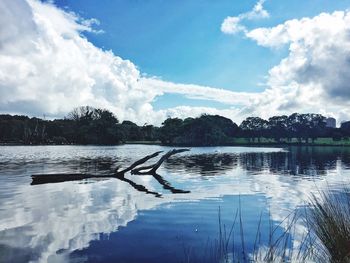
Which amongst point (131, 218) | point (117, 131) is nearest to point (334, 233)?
point (131, 218)

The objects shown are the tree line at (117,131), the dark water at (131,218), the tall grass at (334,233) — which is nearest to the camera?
the tall grass at (334,233)

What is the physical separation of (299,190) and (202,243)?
14.8 meters

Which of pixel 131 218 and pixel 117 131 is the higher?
pixel 117 131

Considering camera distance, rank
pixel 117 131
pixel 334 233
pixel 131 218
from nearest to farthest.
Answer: pixel 334 233
pixel 131 218
pixel 117 131

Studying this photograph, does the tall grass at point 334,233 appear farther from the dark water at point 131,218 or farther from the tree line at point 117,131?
the tree line at point 117,131

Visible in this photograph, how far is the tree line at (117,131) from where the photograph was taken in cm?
15975

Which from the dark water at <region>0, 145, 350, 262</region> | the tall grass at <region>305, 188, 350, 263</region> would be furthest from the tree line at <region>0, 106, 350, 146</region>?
the tall grass at <region>305, 188, 350, 263</region>

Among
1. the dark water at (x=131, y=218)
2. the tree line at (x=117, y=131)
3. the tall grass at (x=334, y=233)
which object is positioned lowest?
the dark water at (x=131, y=218)

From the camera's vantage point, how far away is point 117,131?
16350 cm

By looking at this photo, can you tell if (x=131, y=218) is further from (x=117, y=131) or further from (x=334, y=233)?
(x=117, y=131)

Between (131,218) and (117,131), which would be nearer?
(131,218)

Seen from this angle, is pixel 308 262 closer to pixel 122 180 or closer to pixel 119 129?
pixel 122 180

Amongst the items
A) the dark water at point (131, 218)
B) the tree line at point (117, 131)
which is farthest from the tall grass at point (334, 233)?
the tree line at point (117, 131)

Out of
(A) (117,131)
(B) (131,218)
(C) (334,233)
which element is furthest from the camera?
(A) (117,131)
